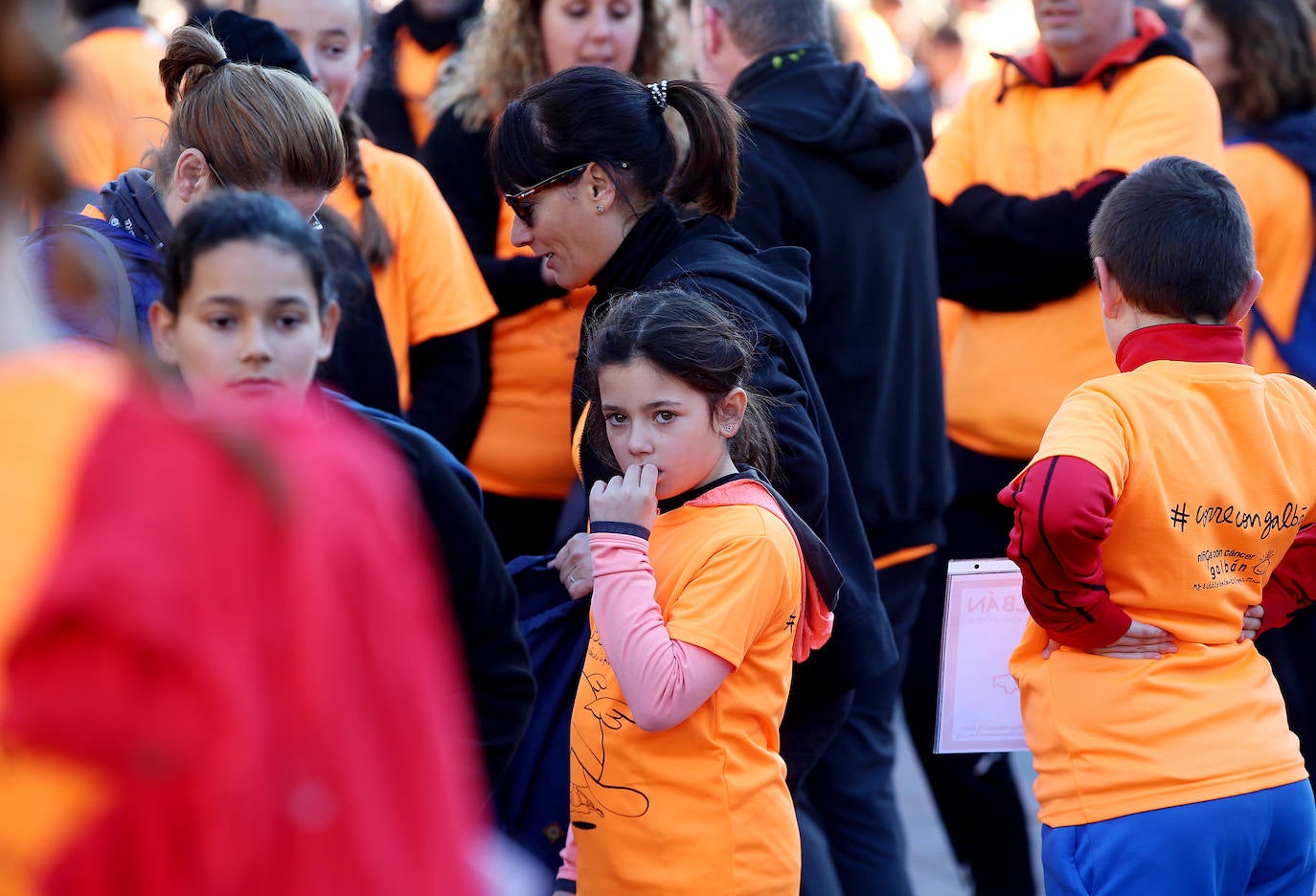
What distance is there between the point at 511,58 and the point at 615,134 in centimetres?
147

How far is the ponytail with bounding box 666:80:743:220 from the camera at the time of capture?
269 cm

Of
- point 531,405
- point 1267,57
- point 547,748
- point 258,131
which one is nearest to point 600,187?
point 258,131

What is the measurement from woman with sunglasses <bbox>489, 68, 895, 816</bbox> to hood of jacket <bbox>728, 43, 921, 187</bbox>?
0.53 metres

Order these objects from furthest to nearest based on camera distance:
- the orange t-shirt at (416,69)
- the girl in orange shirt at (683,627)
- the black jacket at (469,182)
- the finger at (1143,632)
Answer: the orange t-shirt at (416,69), the black jacket at (469,182), the finger at (1143,632), the girl in orange shirt at (683,627)

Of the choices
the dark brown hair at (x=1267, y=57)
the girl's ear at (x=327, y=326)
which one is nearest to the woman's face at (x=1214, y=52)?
the dark brown hair at (x=1267, y=57)

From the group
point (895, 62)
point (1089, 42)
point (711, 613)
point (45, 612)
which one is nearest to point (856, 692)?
point (711, 613)

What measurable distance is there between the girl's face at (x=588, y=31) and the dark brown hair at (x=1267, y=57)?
65.0 inches

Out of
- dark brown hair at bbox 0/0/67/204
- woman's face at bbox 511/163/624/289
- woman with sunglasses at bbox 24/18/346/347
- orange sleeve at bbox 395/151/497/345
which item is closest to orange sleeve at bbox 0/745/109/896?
dark brown hair at bbox 0/0/67/204

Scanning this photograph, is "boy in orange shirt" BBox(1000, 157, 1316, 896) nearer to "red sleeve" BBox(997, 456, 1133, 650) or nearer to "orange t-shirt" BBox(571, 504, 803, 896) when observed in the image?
"red sleeve" BBox(997, 456, 1133, 650)

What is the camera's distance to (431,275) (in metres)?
3.49

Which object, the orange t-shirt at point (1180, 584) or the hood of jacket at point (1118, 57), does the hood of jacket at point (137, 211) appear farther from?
the hood of jacket at point (1118, 57)

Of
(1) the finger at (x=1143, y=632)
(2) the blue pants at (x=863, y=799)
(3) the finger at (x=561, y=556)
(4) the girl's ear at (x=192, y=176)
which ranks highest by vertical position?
(4) the girl's ear at (x=192, y=176)

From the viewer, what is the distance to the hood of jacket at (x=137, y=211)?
2346mm

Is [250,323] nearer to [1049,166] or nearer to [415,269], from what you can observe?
[415,269]
